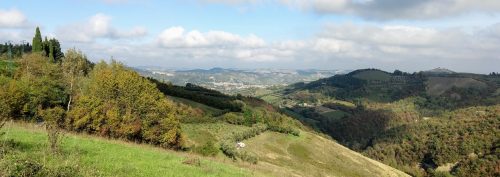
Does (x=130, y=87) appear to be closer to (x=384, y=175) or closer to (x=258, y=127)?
(x=258, y=127)

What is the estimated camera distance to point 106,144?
29.5m

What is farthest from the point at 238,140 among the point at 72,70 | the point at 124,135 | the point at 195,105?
the point at 195,105

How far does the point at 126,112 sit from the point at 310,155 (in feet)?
177

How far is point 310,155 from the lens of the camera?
110m

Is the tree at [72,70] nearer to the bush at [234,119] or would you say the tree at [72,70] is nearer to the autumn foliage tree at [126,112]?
the autumn foliage tree at [126,112]

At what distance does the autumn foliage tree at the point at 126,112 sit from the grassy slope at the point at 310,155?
2519 cm

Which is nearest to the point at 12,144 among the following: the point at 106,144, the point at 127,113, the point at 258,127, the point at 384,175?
the point at 106,144

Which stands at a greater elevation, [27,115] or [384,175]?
[27,115]

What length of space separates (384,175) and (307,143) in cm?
2267

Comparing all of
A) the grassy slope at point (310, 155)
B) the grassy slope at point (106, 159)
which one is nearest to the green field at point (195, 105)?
the grassy slope at point (310, 155)

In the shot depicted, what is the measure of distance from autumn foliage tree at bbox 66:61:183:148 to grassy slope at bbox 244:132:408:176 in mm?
25187

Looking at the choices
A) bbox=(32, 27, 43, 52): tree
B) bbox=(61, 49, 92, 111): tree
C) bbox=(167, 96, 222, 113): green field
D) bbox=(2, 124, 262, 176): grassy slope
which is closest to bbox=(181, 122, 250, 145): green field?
bbox=(61, 49, 92, 111): tree

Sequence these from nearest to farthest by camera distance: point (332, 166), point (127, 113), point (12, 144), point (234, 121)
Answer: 1. point (12, 144)
2. point (127, 113)
3. point (332, 166)
4. point (234, 121)

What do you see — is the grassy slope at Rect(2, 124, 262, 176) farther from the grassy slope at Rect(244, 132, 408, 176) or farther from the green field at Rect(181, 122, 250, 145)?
the grassy slope at Rect(244, 132, 408, 176)
